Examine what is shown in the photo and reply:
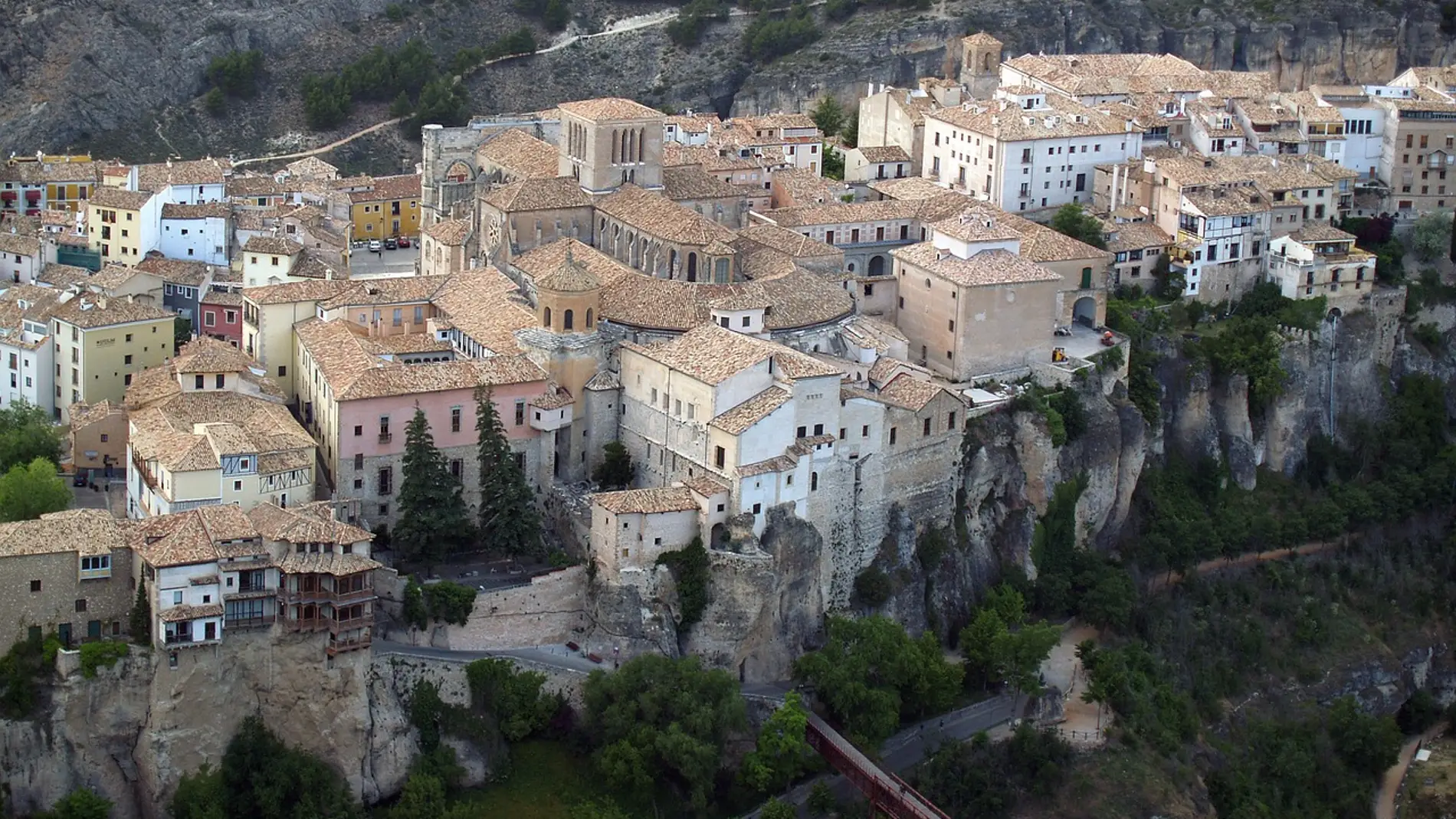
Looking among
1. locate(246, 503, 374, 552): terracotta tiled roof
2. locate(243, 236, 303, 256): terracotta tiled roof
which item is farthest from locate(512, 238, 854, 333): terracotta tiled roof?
locate(246, 503, 374, 552): terracotta tiled roof

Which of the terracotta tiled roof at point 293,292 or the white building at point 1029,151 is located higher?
the white building at point 1029,151

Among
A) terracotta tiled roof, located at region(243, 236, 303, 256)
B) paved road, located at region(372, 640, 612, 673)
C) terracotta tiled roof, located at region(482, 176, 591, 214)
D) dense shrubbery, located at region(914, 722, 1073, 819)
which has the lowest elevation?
dense shrubbery, located at region(914, 722, 1073, 819)

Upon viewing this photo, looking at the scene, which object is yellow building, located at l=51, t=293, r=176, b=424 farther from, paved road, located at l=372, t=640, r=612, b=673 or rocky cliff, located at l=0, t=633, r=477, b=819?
rocky cliff, located at l=0, t=633, r=477, b=819

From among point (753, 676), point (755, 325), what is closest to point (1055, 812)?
point (753, 676)

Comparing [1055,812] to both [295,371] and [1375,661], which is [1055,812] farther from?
[295,371]

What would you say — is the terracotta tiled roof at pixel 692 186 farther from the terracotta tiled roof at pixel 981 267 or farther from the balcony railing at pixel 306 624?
the balcony railing at pixel 306 624

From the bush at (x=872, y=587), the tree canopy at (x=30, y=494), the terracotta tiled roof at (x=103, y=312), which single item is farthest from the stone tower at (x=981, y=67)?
the tree canopy at (x=30, y=494)

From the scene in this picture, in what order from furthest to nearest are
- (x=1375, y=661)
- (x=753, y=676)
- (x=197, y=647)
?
(x=1375, y=661) → (x=753, y=676) → (x=197, y=647)
